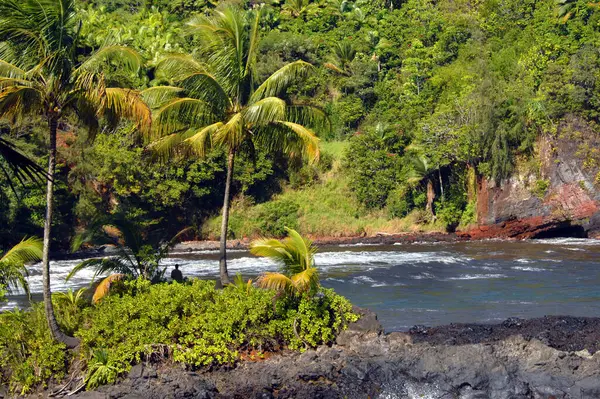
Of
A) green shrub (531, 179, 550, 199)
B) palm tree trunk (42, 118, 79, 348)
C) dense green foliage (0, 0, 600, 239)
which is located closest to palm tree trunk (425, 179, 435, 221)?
dense green foliage (0, 0, 600, 239)

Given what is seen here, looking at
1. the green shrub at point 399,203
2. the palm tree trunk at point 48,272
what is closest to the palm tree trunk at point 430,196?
the green shrub at point 399,203

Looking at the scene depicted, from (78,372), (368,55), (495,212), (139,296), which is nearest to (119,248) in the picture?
(139,296)

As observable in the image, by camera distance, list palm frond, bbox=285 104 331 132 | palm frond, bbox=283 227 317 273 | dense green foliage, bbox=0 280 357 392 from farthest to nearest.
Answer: palm frond, bbox=285 104 331 132
palm frond, bbox=283 227 317 273
dense green foliage, bbox=0 280 357 392

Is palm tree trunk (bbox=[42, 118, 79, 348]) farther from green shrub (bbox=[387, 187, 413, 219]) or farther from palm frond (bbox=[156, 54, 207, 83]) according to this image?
green shrub (bbox=[387, 187, 413, 219])

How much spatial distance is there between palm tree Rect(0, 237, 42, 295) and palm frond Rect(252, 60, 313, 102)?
552 centimetres

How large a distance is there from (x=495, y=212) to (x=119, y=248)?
85.4 feet

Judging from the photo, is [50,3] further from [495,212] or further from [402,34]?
[402,34]

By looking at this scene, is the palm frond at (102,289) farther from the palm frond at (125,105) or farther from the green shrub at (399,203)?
the green shrub at (399,203)

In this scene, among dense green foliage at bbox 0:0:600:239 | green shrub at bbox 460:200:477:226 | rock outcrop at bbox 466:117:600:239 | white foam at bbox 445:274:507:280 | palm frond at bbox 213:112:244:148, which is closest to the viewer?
palm frond at bbox 213:112:244:148

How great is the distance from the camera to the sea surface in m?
21.9

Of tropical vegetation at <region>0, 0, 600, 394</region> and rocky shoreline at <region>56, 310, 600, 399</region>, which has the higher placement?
tropical vegetation at <region>0, 0, 600, 394</region>

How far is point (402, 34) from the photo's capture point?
52281mm

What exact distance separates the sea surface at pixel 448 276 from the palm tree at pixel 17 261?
23.4ft

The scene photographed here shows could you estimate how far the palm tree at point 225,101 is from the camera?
1678 cm
